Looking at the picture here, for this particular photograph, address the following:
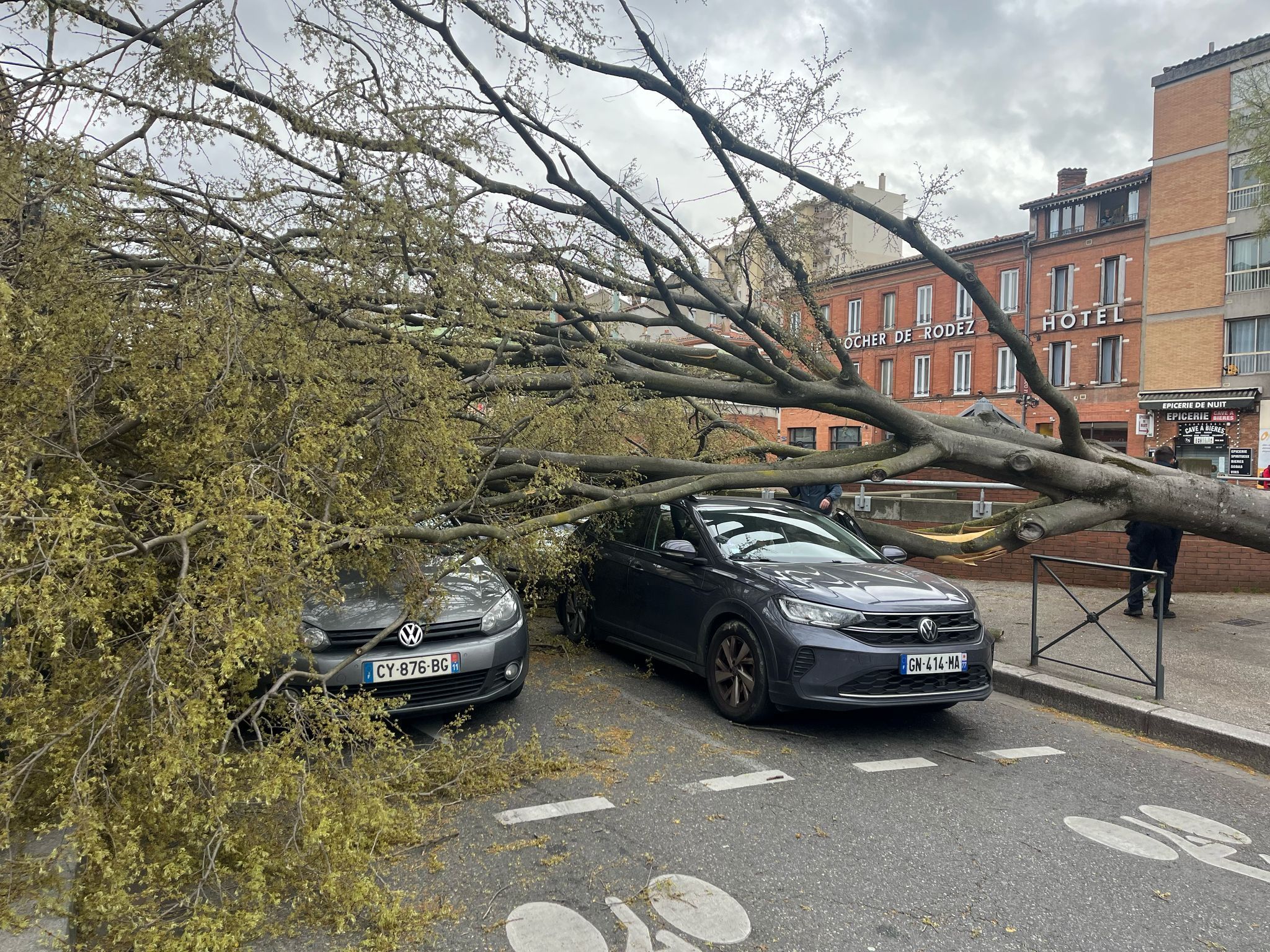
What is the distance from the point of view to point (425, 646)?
5188 mm

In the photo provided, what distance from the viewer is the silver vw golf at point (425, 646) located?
4.95m

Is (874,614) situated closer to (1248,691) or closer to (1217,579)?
(1248,691)

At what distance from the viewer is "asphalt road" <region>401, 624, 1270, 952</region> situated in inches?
126

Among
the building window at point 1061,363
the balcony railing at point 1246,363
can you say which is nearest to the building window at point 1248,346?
the balcony railing at point 1246,363

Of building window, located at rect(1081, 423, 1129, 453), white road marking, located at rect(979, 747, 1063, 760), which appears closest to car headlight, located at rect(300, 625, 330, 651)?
white road marking, located at rect(979, 747, 1063, 760)

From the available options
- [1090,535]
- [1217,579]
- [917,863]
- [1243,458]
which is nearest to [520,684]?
[917,863]

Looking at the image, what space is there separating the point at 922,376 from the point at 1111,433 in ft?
35.3

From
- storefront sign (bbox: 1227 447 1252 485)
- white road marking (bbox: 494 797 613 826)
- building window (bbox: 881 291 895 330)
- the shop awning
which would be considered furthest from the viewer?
building window (bbox: 881 291 895 330)

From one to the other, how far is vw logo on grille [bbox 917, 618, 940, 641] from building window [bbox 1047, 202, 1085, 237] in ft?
127

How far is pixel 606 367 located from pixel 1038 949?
5.15 m

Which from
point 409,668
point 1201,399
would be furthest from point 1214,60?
point 409,668

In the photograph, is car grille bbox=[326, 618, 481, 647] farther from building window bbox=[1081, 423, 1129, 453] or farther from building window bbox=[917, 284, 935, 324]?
building window bbox=[917, 284, 935, 324]

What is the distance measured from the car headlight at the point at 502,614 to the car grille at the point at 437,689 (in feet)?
0.98

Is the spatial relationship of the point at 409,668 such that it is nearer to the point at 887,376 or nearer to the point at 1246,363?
the point at 1246,363
